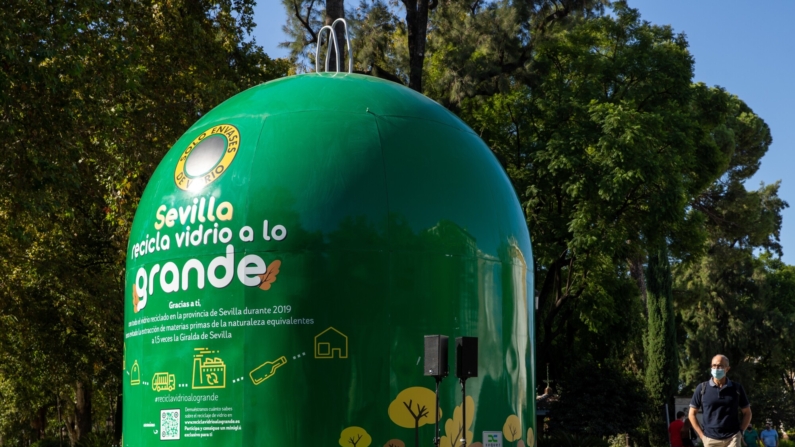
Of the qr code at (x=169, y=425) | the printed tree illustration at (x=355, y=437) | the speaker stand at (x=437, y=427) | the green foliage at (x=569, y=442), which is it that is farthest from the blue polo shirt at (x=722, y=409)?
the green foliage at (x=569, y=442)

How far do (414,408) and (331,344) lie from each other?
3.44 ft

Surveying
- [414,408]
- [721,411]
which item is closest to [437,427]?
A: [414,408]

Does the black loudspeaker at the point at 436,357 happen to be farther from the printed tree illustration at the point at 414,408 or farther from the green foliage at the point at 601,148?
the green foliage at the point at 601,148

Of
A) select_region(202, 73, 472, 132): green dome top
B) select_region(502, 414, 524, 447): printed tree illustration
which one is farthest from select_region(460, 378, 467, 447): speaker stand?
select_region(202, 73, 472, 132): green dome top

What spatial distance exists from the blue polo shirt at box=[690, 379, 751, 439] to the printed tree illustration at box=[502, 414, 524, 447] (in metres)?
2.06

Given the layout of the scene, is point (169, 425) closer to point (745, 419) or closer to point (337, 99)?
point (337, 99)

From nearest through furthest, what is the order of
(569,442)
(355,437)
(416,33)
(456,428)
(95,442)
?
1. (355,437)
2. (456,428)
3. (569,442)
4. (95,442)
5. (416,33)

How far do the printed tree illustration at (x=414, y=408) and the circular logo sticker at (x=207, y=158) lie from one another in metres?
3.01

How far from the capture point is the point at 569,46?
32.6 metres

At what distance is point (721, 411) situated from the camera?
1028 cm

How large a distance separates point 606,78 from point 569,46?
174 cm

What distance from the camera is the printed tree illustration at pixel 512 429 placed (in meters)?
10.1

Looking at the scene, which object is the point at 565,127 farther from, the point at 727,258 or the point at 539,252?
the point at 727,258

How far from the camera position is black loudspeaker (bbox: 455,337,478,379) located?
9141 mm
